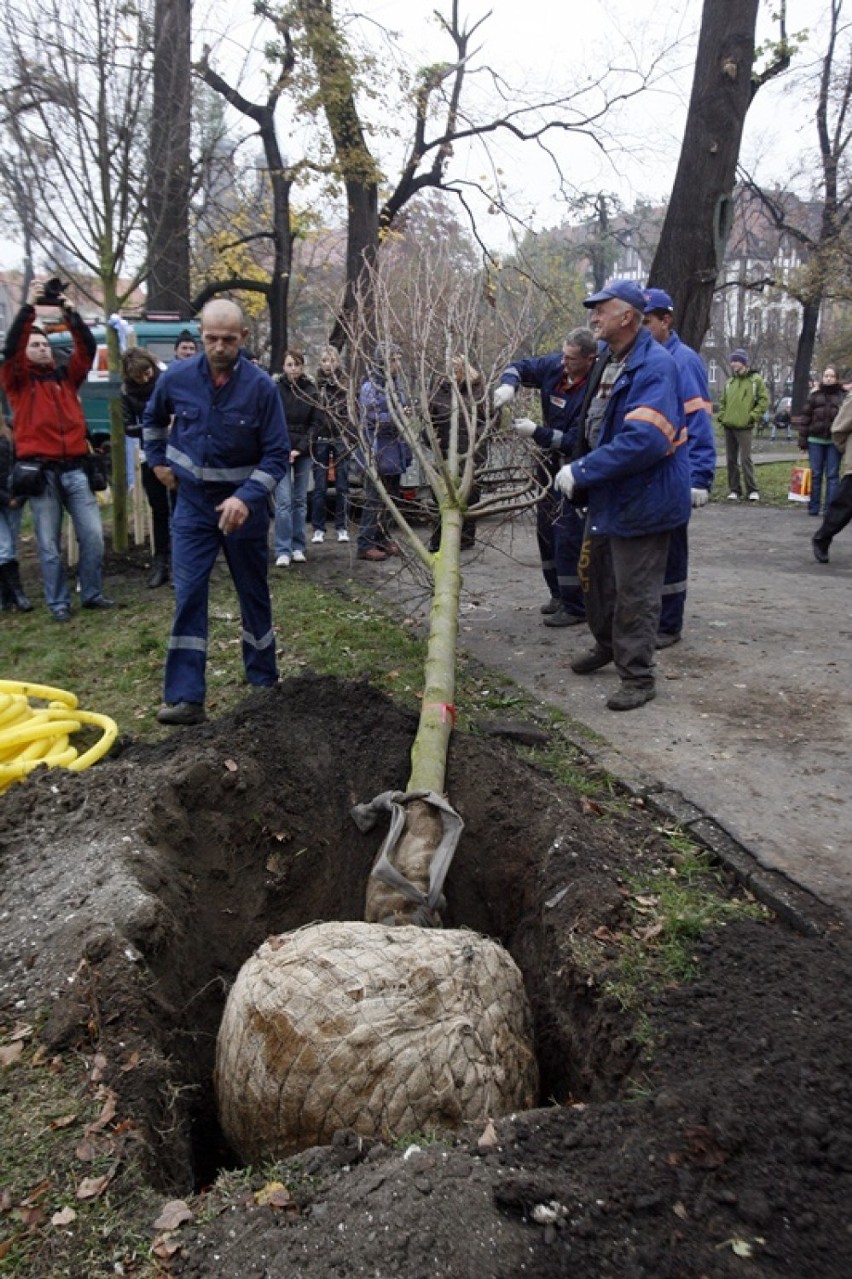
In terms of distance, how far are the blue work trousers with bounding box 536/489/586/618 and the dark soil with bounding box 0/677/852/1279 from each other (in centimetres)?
272

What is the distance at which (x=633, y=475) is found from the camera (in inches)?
215

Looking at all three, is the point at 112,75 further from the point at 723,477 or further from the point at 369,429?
the point at 723,477

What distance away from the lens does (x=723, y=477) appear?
19.0 m

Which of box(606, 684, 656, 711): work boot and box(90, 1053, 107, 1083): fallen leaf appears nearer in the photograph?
box(90, 1053, 107, 1083): fallen leaf

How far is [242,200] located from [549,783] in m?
19.7

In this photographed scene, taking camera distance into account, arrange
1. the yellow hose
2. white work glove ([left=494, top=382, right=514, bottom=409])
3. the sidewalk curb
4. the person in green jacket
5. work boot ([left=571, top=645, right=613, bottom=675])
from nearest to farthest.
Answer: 1. the sidewalk curb
2. the yellow hose
3. work boot ([left=571, top=645, right=613, bottom=675])
4. white work glove ([left=494, top=382, right=514, bottom=409])
5. the person in green jacket

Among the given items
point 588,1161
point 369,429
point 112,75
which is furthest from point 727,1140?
point 112,75

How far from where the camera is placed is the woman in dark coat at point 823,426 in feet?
40.3

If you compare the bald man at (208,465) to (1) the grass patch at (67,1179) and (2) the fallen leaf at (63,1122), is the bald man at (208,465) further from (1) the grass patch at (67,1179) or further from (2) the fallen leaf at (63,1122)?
(2) the fallen leaf at (63,1122)

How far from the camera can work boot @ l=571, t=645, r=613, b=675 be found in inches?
250

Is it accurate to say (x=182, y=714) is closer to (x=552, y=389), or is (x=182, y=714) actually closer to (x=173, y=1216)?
(x=173, y=1216)

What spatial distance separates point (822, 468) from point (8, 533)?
1003cm

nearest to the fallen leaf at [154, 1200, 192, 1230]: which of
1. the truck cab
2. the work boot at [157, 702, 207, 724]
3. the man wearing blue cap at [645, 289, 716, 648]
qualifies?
the work boot at [157, 702, 207, 724]

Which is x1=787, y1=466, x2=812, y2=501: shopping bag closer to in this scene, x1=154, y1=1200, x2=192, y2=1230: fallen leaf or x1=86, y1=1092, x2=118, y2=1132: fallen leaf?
x1=86, y1=1092, x2=118, y2=1132: fallen leaf
